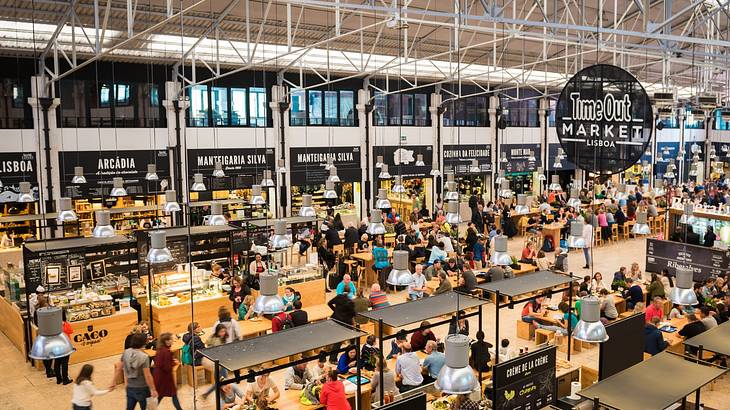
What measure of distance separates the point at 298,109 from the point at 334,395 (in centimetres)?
1493

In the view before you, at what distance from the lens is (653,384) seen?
6.39 m

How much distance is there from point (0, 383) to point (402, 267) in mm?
6259

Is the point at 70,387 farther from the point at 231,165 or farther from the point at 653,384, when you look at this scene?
the point at 231,165

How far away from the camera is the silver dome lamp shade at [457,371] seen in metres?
5.57

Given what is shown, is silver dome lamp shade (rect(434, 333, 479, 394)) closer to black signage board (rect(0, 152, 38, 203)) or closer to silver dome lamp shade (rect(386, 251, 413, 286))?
silver dome lamp shade (rect(386, 251, 413, 286))

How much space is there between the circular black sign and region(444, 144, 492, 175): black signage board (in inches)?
668

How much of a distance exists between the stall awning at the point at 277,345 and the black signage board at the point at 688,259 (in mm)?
9536

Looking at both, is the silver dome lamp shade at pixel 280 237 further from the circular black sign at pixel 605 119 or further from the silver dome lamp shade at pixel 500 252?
the circular black sign at pixel 605 119

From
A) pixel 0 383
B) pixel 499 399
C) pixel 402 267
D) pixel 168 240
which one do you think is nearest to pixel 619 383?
pixel 499 399

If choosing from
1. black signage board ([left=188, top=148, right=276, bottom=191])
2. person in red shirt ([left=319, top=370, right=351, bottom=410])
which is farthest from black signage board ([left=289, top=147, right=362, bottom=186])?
person in red shirt ([left=319, top=370, right=351, bottom=410])

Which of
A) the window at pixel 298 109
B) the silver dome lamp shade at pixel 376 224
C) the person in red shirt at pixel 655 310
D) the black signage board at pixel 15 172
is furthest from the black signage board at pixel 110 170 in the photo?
the person in red shirt at pixel 655 310

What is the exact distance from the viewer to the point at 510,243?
20.6 m

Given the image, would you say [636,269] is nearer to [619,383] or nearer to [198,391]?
[619,383]

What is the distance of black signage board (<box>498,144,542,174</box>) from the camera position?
2784 cm
